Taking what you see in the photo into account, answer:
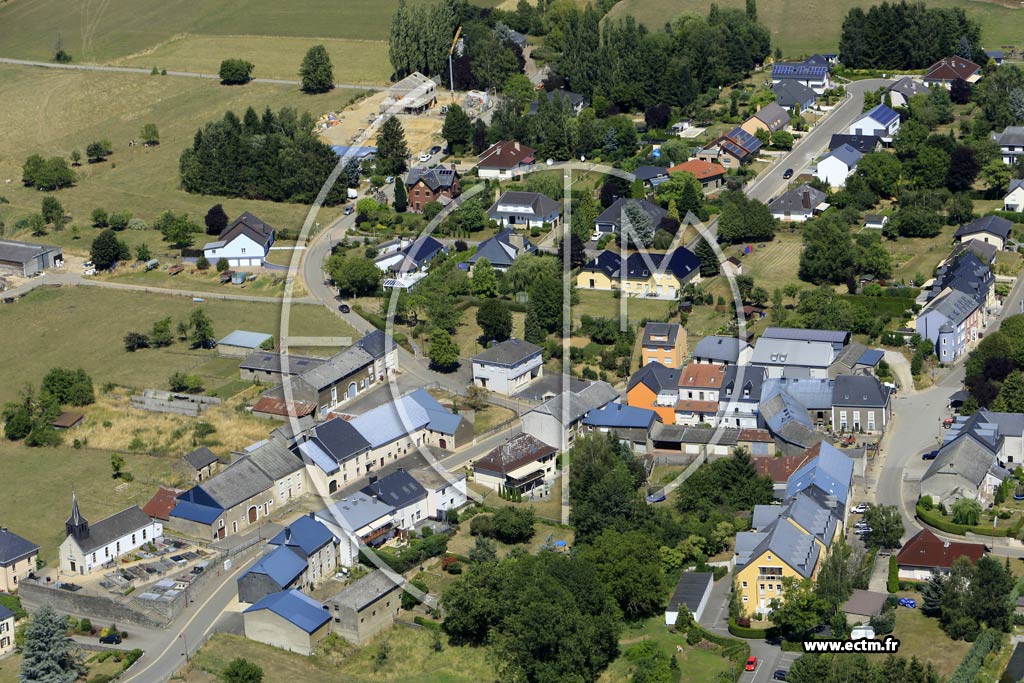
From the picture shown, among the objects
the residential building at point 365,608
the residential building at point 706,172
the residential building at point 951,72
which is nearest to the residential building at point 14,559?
the residential building at point 365,608

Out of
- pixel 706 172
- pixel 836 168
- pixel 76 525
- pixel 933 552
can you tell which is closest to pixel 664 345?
pixel 933 552

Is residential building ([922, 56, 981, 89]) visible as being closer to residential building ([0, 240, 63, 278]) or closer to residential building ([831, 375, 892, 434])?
residential building ([831, 375, 892, 434])

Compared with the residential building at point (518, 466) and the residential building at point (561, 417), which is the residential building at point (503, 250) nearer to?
the residential building at point (561, 417)

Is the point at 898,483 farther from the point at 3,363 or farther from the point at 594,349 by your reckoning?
the point at 3,363

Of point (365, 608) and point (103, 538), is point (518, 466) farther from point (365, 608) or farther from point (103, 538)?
point (103, 538)

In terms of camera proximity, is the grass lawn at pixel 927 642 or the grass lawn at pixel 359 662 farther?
the grass lawn at pixel 359 662

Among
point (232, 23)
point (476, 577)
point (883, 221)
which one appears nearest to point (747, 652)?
point (476, 577)

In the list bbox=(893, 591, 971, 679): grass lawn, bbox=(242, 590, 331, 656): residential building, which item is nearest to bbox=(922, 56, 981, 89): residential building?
bbox=(893, 591, 971, 679): grass lawn
